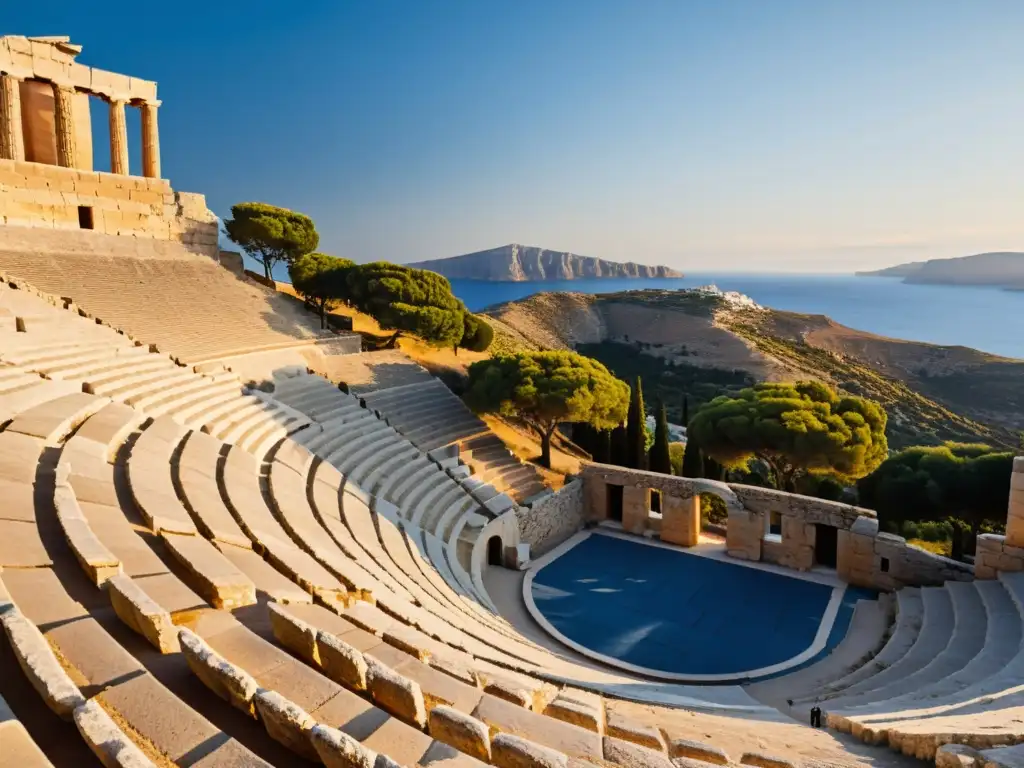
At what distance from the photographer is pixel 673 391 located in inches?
Answer: 1976

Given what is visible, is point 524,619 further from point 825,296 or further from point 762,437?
point 825,296

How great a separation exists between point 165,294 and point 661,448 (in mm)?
19294

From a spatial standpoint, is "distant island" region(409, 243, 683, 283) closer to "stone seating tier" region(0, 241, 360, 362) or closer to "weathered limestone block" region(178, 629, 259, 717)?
"stone seating tier" region(0, 241, 360, 362)

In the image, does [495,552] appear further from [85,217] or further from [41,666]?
[85,217]

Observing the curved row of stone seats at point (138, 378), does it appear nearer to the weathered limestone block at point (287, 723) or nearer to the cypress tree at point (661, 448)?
the weathered limestone block at point (287, 723)

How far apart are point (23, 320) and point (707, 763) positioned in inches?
593

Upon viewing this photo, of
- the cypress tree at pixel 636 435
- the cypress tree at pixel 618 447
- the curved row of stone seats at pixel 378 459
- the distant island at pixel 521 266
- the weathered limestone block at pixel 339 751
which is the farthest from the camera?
the distant island at pixel 521 266

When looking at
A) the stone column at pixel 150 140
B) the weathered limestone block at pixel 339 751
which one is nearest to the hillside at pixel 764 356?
the stone column at pixel 150 140

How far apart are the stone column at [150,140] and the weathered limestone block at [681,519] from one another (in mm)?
26215

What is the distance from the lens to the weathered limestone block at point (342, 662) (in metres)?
3.98

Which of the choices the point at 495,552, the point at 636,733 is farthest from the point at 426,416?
the point at 636,733

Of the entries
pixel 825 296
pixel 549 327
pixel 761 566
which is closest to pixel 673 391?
pixel 549 327

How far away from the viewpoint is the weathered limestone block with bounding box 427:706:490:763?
139 inches

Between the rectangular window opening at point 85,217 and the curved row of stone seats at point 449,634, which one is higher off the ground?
the rectangular window opening at point 85,217
